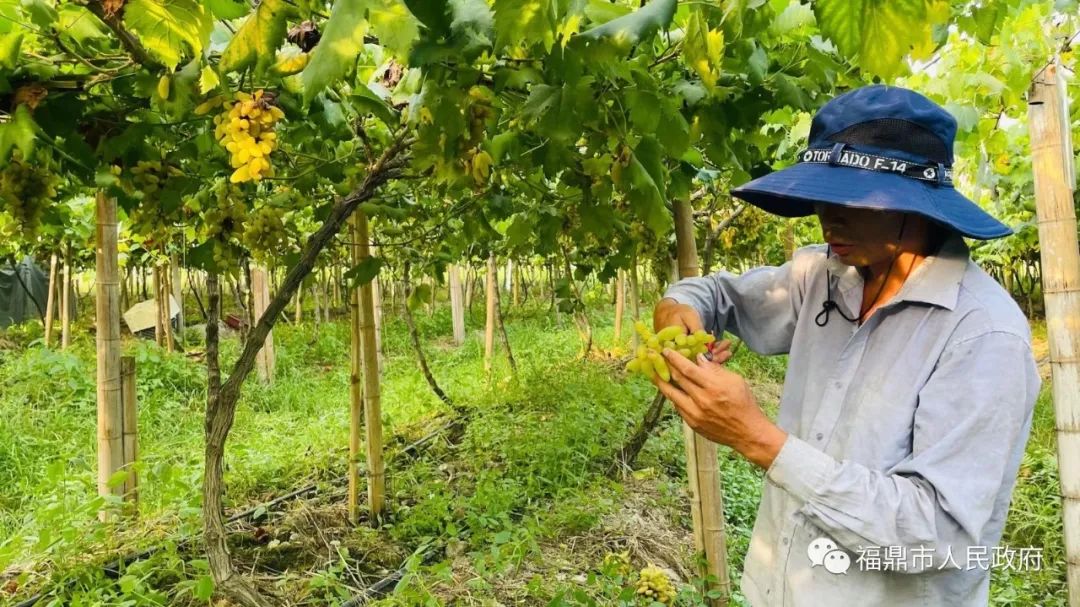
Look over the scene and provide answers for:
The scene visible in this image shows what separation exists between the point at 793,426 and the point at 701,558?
3.94 ft

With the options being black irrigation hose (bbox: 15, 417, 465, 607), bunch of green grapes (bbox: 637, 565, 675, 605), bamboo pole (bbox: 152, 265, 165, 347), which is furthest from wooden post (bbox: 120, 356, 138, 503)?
bamboo pole (bbox: 152, 265, 165, 347)

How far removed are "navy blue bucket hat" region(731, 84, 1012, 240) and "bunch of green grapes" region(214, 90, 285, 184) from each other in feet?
3.34

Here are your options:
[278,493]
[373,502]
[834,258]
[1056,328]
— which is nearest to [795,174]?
[834,258]

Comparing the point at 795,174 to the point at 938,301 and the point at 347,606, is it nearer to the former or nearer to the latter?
the point at 938,301

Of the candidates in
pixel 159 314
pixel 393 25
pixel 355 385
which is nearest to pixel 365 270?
pixel 355 385

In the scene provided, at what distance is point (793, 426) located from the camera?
1.58 meters

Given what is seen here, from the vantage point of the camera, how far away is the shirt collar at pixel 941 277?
1.26 metres

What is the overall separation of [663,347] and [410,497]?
2.72 m

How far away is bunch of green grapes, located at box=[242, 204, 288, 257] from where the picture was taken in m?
2.18

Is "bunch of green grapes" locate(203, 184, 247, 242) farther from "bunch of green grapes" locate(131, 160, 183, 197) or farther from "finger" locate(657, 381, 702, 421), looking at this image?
"finger" locate(657, 381, 702, 421)

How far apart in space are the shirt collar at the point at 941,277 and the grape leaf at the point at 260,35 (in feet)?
3.86

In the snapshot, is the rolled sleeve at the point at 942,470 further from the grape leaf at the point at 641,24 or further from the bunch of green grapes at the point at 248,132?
the bunch of green grapes at the point at 248,132

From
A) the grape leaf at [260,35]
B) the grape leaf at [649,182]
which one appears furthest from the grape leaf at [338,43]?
the grape leaf at [649,182]

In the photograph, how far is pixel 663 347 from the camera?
53.3 inches
